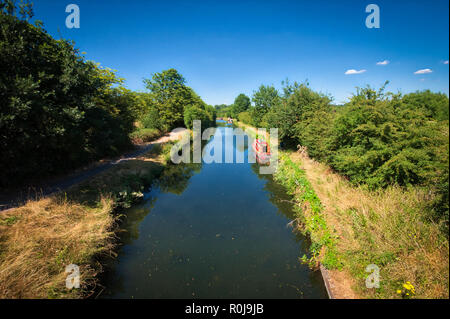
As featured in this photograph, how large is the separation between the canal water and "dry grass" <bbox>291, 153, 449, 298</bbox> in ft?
4.44

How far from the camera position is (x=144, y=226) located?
7.58m

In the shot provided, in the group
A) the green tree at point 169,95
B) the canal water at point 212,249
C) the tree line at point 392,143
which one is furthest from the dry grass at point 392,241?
the green tree at point 169,95

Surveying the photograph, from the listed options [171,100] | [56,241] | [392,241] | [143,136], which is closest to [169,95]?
[171,100]

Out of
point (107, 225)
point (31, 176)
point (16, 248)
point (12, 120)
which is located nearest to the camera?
point (16, 248)

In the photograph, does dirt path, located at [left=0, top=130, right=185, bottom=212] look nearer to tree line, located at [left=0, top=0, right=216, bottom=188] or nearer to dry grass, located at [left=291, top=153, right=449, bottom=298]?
tree line, located at [left=0, top=0, right=216, bottom=188]

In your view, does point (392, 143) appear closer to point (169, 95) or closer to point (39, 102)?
point (39, 102)

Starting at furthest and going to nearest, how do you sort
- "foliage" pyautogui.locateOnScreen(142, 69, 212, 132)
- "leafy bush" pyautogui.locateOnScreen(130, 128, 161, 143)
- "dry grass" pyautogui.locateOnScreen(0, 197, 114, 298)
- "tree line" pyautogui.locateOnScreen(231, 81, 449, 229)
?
"foliage" pyautogui.locateOnScreen(142, 69, 212, 132), "leafy bush" pyautogui.locateOnScreen(130, 128, 161, 143), "tree line" pyautogui.locateOnScreen(231, 81, 449, 229), "dry grass" pyautogui.locateOnScreen(0, 197, 114, 298)

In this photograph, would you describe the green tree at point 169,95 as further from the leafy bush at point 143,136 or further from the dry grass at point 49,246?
the dry grass at point 49,246

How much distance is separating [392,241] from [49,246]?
9.03 metres

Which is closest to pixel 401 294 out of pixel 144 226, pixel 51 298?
pixel 51 298

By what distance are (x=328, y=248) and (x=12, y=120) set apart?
1118 cm

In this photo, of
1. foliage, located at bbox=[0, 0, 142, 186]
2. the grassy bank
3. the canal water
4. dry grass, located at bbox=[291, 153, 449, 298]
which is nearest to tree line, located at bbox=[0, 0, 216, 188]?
foliage, located at bbox=[0, 0, 142, 186]

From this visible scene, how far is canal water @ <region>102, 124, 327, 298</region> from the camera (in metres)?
4.80
